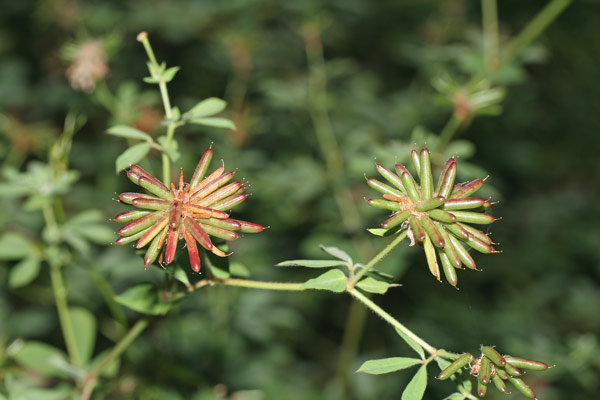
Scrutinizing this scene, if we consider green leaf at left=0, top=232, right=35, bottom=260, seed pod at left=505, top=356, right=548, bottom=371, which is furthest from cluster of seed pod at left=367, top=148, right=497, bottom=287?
green leaf at left=0, top=232, right=35, bottom=260

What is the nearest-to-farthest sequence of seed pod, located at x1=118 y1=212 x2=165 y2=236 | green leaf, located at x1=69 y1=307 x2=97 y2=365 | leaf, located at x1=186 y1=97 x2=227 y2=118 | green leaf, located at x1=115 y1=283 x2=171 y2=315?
seed pod, located at x1=118 y1=212 x2=165 y2=236, green leaf, located at x1=115 y1=283 x2=171 y2=315, leaf, located at x1=186 y1=97 x2=227 y2=118, green leaf, located at x1=69 y1=307 x2=97 y2=365

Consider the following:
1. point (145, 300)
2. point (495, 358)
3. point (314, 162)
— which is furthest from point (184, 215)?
point (314, 162)

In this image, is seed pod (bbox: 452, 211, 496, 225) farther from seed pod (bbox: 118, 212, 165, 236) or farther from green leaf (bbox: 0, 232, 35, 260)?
green leaf (bbox: 0, 232, 35, 260)

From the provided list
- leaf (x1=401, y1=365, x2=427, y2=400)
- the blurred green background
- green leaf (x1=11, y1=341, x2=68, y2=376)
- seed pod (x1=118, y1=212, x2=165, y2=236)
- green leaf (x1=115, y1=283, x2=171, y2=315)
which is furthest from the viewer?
the blurred green background

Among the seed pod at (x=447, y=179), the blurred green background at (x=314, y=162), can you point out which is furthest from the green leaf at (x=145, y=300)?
the seed pod at (x=447, y=179)

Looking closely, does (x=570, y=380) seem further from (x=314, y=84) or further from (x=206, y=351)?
(x=314, y=84)

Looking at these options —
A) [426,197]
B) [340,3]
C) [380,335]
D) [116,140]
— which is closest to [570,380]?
[380,335]

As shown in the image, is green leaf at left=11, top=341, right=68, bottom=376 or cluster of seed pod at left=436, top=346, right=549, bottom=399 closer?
cluster of seed pod at left=436, top=346, right=549, bottom=399
